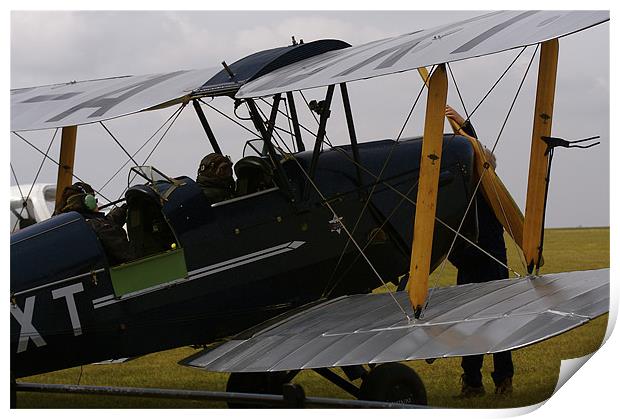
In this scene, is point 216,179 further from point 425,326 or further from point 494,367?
point 494,367

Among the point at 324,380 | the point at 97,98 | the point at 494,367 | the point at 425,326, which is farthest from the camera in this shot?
the point at 324,380

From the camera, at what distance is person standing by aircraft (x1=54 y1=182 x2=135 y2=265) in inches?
226

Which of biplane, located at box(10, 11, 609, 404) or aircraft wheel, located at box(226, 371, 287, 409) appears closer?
biplane, located at box(10, 11, 609, 404)

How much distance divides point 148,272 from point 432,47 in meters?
2.18

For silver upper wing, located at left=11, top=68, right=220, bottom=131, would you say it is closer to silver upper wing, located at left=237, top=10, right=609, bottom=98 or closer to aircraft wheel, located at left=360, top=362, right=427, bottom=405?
silver upper wing, located at left=237, top=10, right=609, bottom=98

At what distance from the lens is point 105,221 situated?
230 inches

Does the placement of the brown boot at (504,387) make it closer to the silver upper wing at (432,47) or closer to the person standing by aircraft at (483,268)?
the person standing by aircraft at (483,268)

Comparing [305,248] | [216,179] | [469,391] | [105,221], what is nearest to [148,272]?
[105,221]

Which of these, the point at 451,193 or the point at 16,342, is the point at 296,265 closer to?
the point at 451,193

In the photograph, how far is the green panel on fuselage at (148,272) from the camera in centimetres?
571

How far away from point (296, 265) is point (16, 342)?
6.08 feet

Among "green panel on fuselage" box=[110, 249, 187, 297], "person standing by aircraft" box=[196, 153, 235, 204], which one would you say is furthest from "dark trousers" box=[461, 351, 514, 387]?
"green panel on fuselage" box=[110, 249, 187, 297]

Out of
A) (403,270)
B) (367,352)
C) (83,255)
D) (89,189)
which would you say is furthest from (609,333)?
(89,189)

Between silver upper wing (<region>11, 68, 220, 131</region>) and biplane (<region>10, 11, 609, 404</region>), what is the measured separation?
25mm
